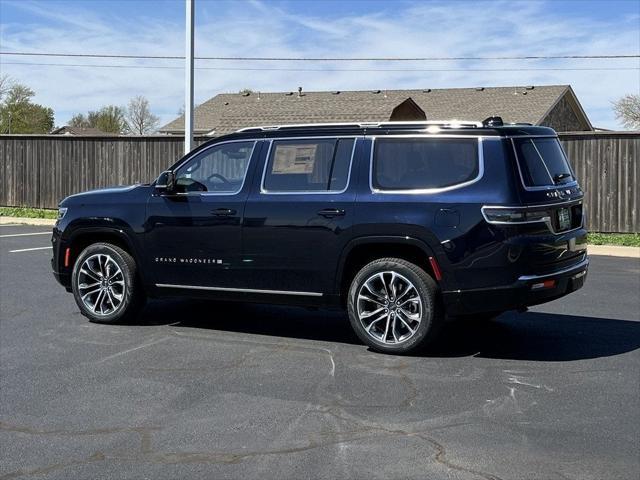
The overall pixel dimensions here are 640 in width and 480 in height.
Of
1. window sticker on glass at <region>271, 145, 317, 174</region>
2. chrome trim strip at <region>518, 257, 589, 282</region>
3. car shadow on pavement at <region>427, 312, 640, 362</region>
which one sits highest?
window sticker on glass at <region>271, 145, 317, 174</region>

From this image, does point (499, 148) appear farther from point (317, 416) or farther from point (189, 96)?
point (189, 96)

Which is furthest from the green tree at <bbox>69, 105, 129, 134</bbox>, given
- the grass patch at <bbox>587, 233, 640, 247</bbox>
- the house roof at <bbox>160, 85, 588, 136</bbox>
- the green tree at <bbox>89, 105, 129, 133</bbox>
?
the grass patch at <bbox>587, 233, 640, 247</bbox>

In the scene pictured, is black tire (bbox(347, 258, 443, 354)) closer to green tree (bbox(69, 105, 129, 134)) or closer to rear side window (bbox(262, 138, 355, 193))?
rear side window (bbox(262, 138, 355, 193))

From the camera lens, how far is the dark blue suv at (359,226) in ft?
21.4

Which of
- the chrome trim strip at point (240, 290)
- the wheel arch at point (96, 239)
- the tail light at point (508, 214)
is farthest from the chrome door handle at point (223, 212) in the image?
the tail light at point (508, 214)

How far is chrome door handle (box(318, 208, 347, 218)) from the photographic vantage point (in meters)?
7.02

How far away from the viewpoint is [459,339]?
759 centimetres

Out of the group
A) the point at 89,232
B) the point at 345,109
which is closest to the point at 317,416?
the point at 89,232

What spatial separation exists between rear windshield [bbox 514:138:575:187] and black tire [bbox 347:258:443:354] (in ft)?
3.89

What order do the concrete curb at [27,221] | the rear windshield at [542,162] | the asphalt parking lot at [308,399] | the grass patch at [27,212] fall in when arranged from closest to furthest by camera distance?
the asphalt parking lot at [308,399], the rear windshield at [542,162], the concrete curb at [27,221], the grass patch at [27,212]

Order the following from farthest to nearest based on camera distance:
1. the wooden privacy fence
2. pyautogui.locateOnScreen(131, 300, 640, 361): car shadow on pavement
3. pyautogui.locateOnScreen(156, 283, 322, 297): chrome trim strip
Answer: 1. the wooden privacy fence
2. pyautogui.locateOnScreen(156, 283, 322, 297): chrome trim strip
3. pyautogui.locateOnScreen(131, 300, 640, 361): car shadow on pavement

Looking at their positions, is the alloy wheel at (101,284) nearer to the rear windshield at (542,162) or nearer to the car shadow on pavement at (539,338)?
the car shadow on pavement at (539,338)

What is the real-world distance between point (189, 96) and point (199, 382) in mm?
13483

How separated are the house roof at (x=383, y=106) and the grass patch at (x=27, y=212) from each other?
1196 centimetres
